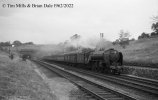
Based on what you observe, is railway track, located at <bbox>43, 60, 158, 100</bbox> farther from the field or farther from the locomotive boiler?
the field

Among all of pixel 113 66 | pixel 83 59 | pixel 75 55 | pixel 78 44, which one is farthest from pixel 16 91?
pixel 78 44

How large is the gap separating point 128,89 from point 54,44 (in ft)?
453

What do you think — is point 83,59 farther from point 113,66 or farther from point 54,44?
point 54,44

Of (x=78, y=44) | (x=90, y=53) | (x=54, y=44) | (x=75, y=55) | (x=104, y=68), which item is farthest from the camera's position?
(x=54, y=44)

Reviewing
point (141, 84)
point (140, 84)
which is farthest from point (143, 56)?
point (140, 84)

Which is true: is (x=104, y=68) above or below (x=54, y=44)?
below

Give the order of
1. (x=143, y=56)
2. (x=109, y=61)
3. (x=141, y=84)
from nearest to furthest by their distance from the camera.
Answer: (x=141, y=84), (x=109, y=61), (x=143, y=56)

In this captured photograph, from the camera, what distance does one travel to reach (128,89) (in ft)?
44.5

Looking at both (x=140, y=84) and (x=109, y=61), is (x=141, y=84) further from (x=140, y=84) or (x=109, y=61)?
(x=109, y=61)

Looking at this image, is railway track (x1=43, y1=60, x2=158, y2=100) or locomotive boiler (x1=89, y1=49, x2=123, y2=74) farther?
locomotive boiler (x1=89, y1=49, x2=123, y2=74)

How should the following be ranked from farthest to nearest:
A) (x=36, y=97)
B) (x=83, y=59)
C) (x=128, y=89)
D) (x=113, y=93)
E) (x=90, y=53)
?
(x=83, y=59), (x=90, y=53), (x=128, y=89), (x=113, y=93), (x=36, y=97)

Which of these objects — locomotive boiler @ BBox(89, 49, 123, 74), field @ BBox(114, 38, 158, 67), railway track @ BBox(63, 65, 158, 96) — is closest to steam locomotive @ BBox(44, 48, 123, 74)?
locomotive boiler @ BBox(89, 49, 123, 74)

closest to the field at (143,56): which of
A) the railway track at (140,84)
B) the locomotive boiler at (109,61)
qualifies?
the locomotive boiler at (109,61)

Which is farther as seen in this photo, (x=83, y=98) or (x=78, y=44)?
(x=78, y=44)
